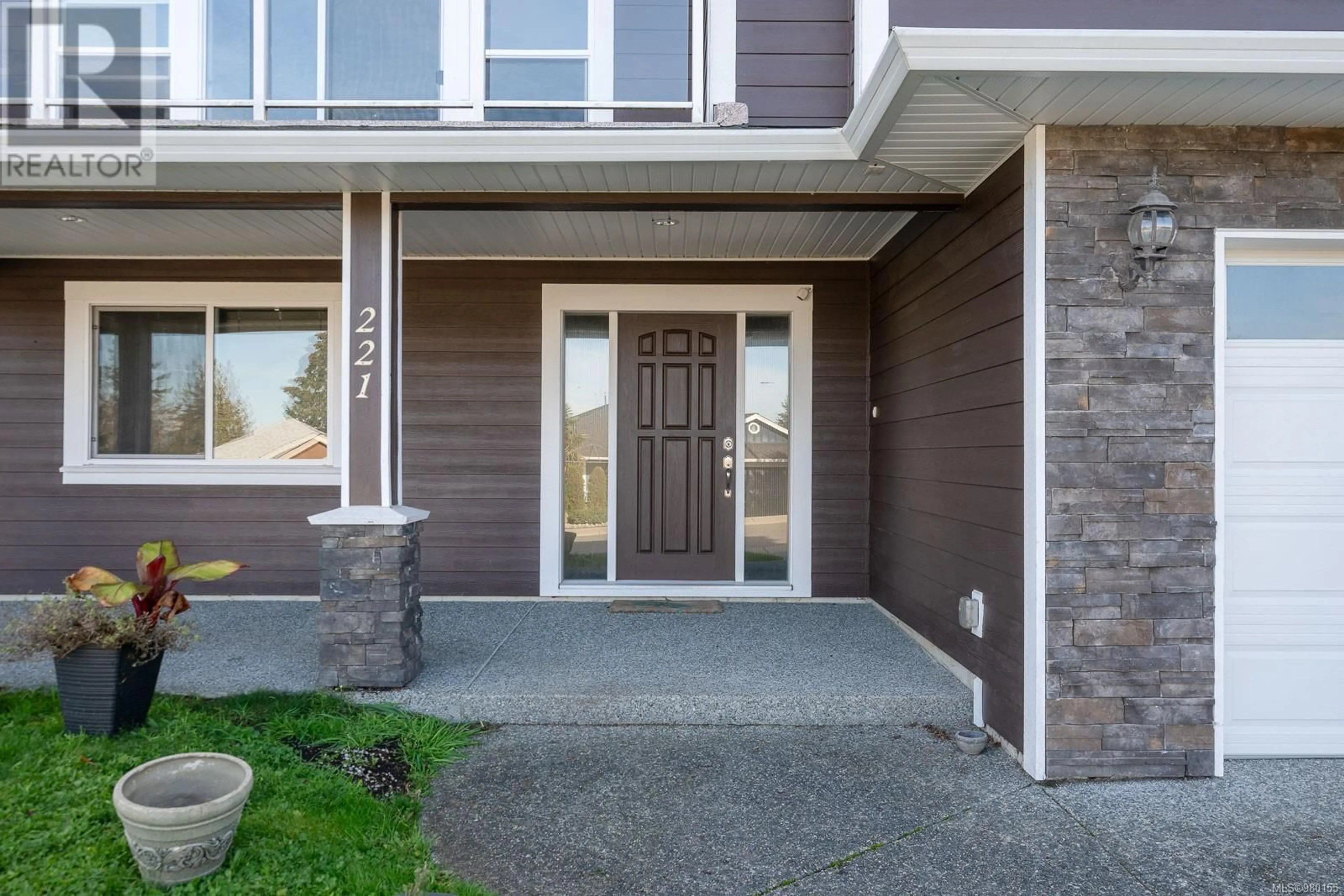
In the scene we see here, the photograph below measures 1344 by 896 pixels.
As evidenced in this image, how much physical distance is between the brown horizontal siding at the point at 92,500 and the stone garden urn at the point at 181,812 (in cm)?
300

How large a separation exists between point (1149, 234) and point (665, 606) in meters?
3.24

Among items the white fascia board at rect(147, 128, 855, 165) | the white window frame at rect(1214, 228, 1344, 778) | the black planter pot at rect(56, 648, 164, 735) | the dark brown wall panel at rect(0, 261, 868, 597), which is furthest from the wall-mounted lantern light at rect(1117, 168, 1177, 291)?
the black planter pot at rect(56, 648, 164, 735)

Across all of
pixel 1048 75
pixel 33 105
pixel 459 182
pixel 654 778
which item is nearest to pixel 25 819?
pixel 654 778

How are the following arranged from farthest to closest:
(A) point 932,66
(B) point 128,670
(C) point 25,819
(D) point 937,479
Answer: (D) point 937,479 → (B) point 128,670 → (A) point 932,66 → (C) point 25,819

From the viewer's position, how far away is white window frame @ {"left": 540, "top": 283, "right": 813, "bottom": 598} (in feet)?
16.6

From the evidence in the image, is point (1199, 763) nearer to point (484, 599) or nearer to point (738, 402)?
point (738, 402)

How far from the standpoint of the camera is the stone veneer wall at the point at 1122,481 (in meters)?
2.82

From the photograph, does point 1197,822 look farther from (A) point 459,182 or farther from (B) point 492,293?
(B) point 492,293

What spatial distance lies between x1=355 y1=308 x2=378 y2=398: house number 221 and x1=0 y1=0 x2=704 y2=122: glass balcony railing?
1.12 metres

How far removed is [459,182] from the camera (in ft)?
11.3

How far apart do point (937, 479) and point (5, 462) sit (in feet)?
18.7

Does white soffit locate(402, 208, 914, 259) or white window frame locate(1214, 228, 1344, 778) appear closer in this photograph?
white window frame locate(1214, 228, 1344, 778)

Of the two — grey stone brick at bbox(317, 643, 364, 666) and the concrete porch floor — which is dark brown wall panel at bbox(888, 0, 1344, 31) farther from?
grey stone brick at bbox(317, 643, 364, 666)

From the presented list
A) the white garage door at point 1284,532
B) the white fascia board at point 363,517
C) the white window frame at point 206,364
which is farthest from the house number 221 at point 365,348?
the white garage door at point 1284,532
